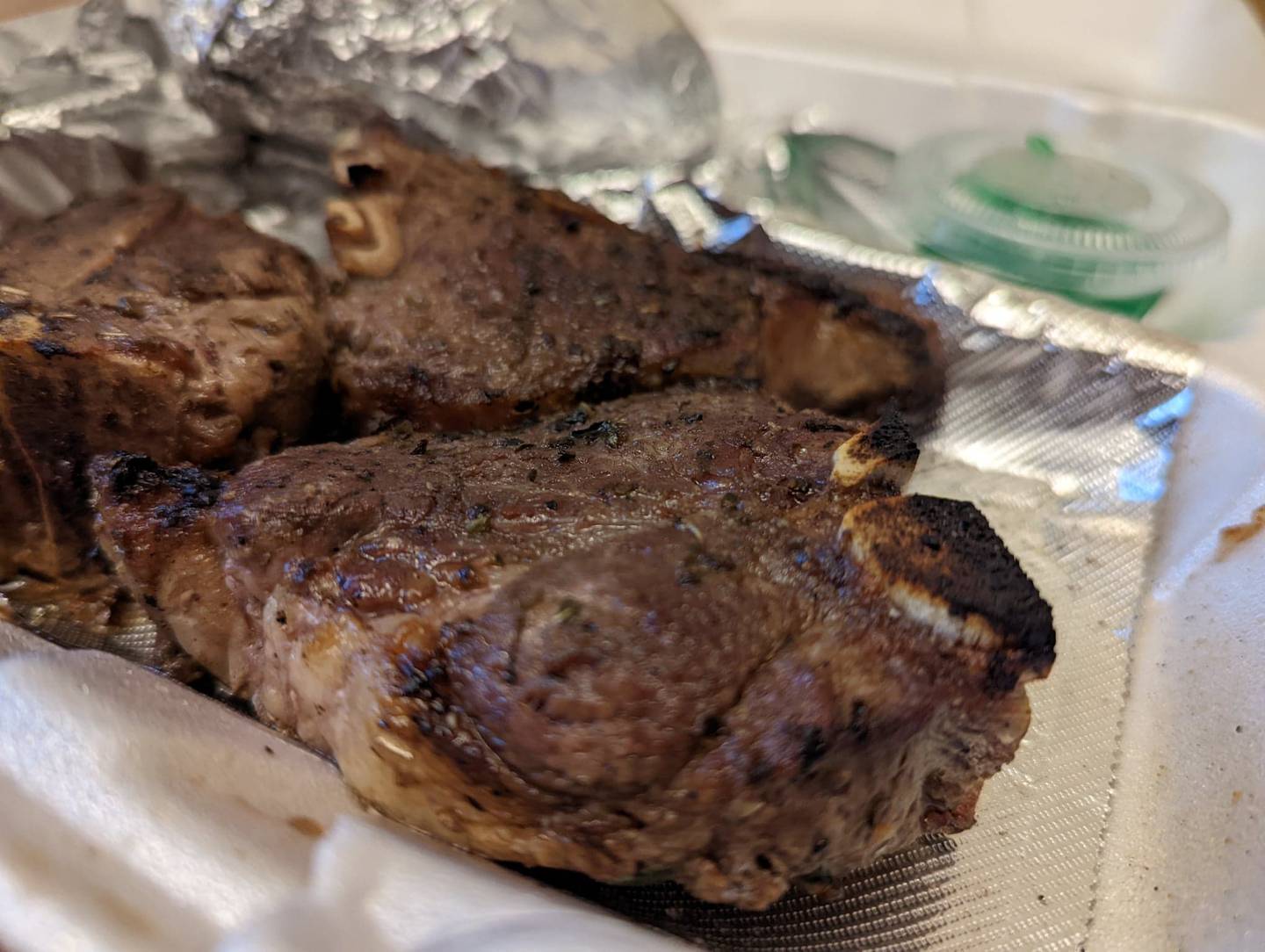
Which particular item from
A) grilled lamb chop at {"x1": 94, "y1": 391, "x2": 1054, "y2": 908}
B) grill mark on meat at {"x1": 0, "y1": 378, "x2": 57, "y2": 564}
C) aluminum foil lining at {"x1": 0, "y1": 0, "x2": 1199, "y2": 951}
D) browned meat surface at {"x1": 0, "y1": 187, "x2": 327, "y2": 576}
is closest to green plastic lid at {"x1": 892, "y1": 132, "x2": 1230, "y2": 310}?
aluminum foil lining at {"x1": 0, "y1": 0, "x2": 1199, "y2": 951}

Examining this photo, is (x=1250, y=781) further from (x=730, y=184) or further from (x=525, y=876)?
(x=730, y=184)

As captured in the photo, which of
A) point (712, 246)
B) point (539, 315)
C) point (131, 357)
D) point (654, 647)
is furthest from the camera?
point (712, 246)

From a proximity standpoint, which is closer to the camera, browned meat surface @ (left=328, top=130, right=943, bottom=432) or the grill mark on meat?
the grill mark on meat

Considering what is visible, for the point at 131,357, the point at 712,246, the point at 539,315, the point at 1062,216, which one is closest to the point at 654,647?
the point at 539,315

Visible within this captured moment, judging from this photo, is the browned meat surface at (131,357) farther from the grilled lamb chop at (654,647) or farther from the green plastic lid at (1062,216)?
the green plastic lid at (1062,216)

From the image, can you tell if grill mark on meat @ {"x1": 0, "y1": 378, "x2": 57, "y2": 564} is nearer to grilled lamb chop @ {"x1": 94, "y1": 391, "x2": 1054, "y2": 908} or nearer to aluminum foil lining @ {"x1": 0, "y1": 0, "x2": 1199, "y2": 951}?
aluminum foil lining @ {"x1": 0, "y1": 0, "x2": 1199, "y2": 951}

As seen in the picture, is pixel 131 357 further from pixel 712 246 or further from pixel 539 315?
pixel 712 246
